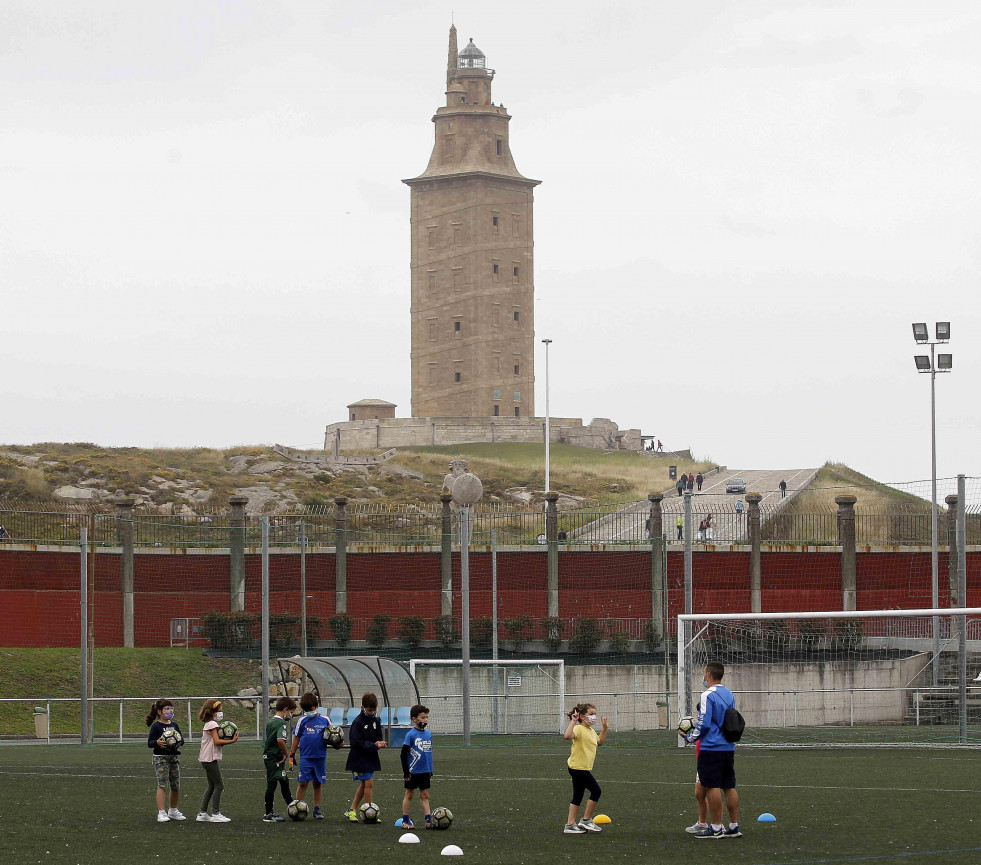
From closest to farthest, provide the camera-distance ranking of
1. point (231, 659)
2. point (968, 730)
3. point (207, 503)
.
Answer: point (968, 730), point (231, 659), point (207, 503)

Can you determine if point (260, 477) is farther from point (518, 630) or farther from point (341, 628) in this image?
point (518, 630)

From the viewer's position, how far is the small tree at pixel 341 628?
43219mm

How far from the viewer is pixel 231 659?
42250mm

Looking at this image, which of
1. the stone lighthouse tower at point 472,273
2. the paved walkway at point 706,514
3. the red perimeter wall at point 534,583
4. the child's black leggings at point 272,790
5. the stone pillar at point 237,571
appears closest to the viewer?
the child's black leggings at point 272,790

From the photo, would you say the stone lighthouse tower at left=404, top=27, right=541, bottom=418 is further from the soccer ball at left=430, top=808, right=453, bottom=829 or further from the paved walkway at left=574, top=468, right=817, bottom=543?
the soccer ball at left=430, top=808, right=453, bottom=829

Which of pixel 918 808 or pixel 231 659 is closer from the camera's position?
pixel 918 808

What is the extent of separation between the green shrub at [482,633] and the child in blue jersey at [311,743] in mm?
26168

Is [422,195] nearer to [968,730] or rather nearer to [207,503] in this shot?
[207,503]

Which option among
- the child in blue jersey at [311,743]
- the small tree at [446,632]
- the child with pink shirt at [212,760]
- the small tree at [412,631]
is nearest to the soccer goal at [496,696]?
the small tree at [446,632]

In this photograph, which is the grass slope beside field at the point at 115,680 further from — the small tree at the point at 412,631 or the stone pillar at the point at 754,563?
the stone pillar at the point at 754,563

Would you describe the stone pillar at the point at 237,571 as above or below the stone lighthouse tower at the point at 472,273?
below

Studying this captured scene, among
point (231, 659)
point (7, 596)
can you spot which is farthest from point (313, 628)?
point (7, 596)

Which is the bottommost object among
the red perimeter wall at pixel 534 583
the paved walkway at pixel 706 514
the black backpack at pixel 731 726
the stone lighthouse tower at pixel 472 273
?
the black backpack at pixel 731 726

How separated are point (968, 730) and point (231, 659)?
66.2ft
